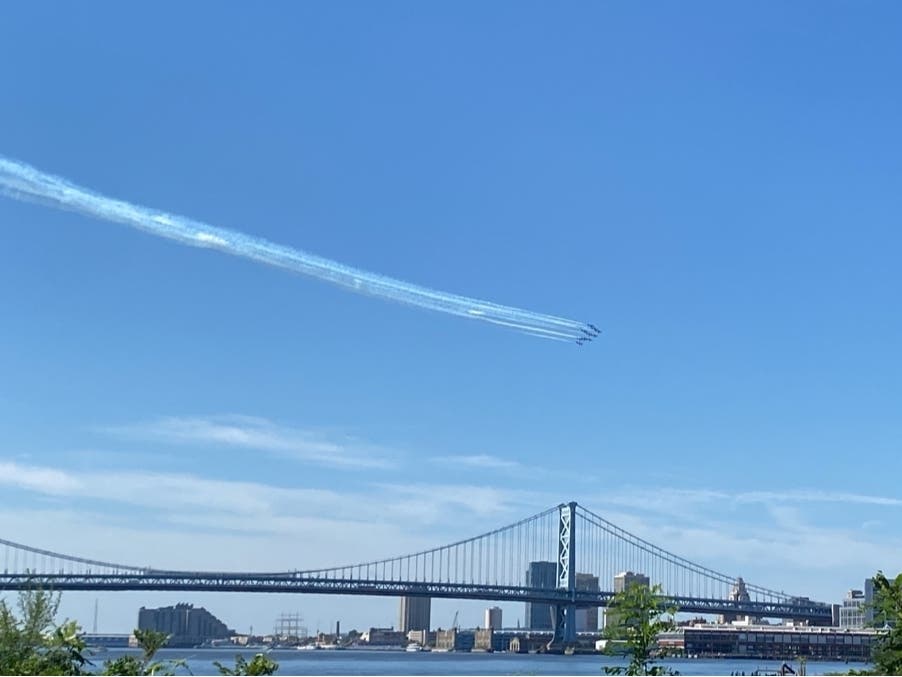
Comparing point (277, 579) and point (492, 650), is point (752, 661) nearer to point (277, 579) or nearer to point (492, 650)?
point (492, 650)

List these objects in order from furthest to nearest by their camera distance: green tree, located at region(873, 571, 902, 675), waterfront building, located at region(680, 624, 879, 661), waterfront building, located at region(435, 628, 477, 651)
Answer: waterfront building, located at region(435, 628, 477, 651) → waterfront building, located at region(680, 624, 879, 661) → green tree, located at region(873, 571, 902, 675)

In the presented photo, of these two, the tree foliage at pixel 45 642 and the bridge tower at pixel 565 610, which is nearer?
the tree foliage at pixel 45 642

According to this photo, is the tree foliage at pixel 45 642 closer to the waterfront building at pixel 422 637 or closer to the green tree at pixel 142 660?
the green tree at pixel 142 660

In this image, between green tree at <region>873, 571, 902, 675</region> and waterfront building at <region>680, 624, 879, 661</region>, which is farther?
waterfront building at <region>680, 624, 879, 661</region>

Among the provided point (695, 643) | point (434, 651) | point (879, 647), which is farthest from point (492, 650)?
point (879, 647)

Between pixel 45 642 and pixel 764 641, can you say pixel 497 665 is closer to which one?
pixel 764 641

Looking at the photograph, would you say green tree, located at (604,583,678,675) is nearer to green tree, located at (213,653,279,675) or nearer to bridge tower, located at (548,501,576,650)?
green tree, located at (213,653,279,675)

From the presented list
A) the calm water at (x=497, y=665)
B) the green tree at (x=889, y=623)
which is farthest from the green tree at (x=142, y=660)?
the calm water at (x=497, y=665)

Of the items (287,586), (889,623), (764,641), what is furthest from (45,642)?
(764,641)

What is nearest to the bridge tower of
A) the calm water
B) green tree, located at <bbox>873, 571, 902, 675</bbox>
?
the calm water
